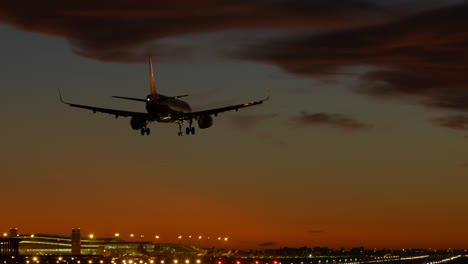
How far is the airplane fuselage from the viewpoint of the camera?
117688 millimetres

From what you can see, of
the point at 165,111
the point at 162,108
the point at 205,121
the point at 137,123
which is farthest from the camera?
the point at 205,121

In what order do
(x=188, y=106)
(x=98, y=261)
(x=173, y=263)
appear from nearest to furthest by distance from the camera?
1. (x=188, y=106)
2. (x=98, y=261)
3. (x=173, y=263)

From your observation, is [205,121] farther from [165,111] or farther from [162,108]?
[162,108]

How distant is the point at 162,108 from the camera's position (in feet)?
388

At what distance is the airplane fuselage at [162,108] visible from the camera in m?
118

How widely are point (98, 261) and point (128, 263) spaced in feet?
23.2

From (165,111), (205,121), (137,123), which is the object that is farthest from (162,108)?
(205,121)

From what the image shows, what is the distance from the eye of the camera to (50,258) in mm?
163250

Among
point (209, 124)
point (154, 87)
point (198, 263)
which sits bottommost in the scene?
point (198, 263)

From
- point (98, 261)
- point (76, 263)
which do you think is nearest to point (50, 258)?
point (76, 263)

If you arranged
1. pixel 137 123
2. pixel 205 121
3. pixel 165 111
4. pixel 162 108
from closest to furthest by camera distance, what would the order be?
pixel 162 108
pixel 165 111
pixel 137 123
pixel 205 121

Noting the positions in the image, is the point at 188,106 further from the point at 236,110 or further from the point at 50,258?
the point at 50,258

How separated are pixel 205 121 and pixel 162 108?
962 centimetres

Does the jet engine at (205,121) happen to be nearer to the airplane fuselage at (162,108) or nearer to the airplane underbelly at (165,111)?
the airplane underbelly at (165,111)
